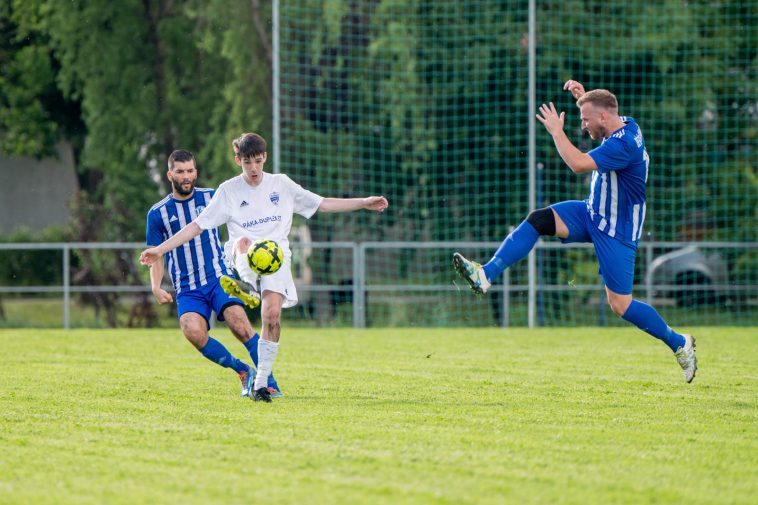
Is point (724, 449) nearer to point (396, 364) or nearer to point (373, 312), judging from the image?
point (396, 364)

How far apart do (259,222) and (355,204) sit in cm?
66

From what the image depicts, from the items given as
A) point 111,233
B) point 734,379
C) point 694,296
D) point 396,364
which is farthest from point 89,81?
point 734,379

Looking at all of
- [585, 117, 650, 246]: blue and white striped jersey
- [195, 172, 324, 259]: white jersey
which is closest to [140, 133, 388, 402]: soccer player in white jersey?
[195, 172, 324, 259]: white jersey

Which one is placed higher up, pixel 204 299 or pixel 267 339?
pixel 204 299

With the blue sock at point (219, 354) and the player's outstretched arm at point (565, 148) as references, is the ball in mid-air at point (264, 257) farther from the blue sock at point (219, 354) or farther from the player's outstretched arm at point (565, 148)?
the player's outstretched arm at point (565, 148)

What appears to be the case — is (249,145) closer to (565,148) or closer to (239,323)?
(239,323)

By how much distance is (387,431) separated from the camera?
6297 millimetres

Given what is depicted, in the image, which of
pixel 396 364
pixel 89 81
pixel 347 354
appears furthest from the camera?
pixel 89 81

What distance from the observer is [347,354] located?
12.3 metres

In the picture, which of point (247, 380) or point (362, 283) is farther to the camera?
point (362, 283)

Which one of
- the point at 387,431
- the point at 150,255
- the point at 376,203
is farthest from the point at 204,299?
the point at 387,431

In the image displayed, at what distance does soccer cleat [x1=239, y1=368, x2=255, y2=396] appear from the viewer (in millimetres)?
8074

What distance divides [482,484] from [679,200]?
15.0 m

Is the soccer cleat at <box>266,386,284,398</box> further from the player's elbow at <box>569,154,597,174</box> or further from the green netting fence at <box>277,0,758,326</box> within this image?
the green netting fence at <box>277,0,758,326</box>
